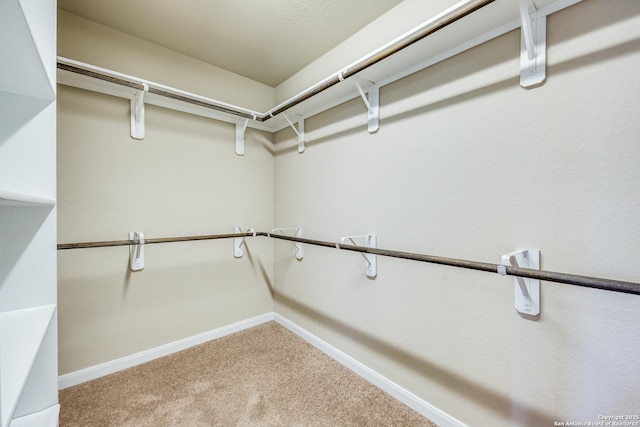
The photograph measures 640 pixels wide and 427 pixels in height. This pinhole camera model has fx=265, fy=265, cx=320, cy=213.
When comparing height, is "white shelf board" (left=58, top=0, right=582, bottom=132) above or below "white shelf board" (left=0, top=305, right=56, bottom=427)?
above

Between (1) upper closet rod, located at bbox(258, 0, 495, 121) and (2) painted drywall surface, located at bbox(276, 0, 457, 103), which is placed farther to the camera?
(2) painted drywall surface, located at bbox(276, 0, 457, 103)

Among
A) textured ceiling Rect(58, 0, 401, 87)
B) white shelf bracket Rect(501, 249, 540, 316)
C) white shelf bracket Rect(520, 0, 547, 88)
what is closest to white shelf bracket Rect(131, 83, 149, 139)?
textured ceiling Rect(58, 0, 401, 87)

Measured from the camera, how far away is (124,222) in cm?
171

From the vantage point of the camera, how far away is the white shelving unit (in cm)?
78

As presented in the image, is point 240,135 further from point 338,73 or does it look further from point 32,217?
point 32,217

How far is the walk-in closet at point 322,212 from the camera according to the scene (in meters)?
0.86

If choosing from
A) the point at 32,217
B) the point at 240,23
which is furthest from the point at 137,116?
the point at 32,217

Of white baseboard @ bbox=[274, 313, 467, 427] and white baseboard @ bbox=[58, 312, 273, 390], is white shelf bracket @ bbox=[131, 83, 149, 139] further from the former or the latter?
white baseboard @ bbox=[274, 313, 467, 427]

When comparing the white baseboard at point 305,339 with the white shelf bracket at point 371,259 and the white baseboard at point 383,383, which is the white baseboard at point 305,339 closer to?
the white baseboard at point 383,383

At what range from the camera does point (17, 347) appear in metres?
0.68

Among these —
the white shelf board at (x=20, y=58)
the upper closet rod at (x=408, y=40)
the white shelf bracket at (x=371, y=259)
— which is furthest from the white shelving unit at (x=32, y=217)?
the white shelf bracket at (x=371, y=259)

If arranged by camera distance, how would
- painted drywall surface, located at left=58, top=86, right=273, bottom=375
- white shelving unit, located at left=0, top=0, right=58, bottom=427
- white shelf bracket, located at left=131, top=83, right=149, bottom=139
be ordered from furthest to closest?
white shelf bracket, located at left=131, top=83, right=149, bottom=139
painted drywall surface, located at left=58, top=86, right=273, bottom=375
white shelving unit, located at left=0, top=0, right=58, bottom=427

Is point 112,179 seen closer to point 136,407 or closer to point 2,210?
point 2,210

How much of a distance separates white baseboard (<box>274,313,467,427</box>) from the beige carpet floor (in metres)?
0.03
